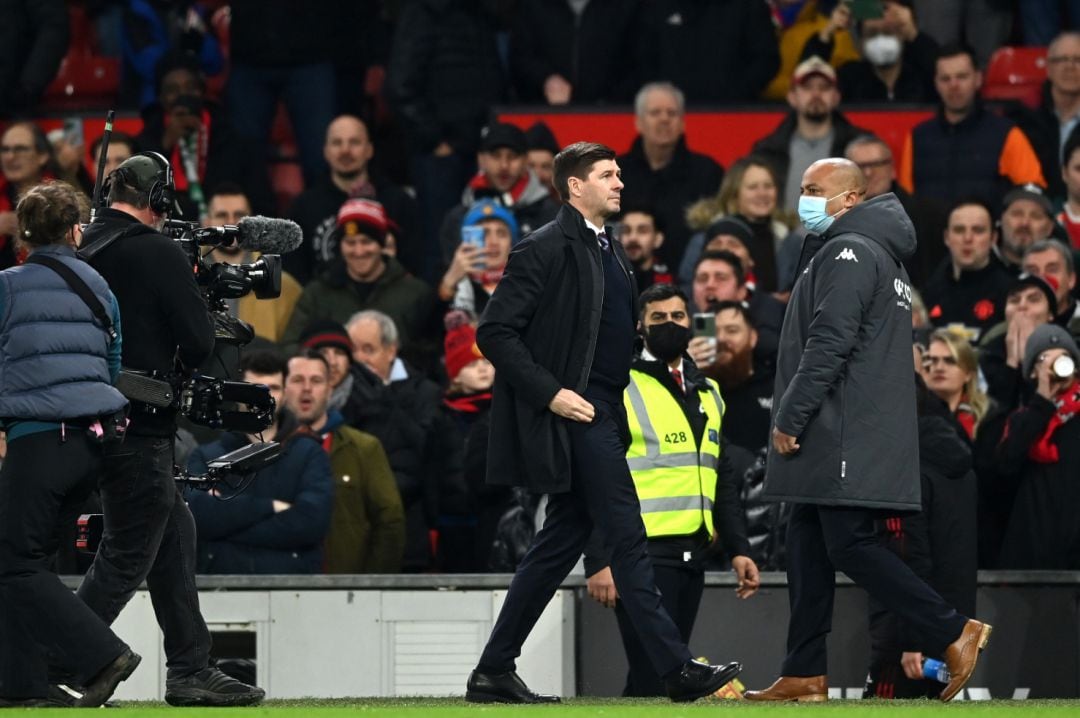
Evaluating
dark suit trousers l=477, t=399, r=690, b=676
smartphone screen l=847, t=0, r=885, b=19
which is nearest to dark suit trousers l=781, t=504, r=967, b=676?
dark suit trousers l=477, t=399, r=690, b=676

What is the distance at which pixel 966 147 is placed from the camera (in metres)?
15.3

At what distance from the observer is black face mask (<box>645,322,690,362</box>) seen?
403 inches

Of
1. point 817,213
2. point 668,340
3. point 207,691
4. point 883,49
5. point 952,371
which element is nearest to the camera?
point 207,691

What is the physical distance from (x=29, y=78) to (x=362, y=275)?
3993 mm

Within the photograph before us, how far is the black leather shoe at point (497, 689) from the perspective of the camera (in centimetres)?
911

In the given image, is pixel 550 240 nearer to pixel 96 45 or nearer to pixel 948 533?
pixel 948 533

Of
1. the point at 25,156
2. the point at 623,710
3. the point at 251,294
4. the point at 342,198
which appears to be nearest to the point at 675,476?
the point at 623,710

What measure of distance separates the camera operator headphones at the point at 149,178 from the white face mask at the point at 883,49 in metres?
8.46

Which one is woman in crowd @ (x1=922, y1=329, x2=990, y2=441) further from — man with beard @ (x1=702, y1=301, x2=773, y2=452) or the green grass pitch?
the green grass pitch

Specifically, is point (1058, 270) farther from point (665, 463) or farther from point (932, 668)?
point (665, 463)

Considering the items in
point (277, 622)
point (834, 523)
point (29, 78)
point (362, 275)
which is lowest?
point (277, 622)

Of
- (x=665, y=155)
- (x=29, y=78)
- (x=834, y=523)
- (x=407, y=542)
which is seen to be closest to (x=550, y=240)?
(x=834, y=523)

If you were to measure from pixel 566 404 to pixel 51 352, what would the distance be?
6.55 ft

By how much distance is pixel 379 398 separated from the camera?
42.0 feet
